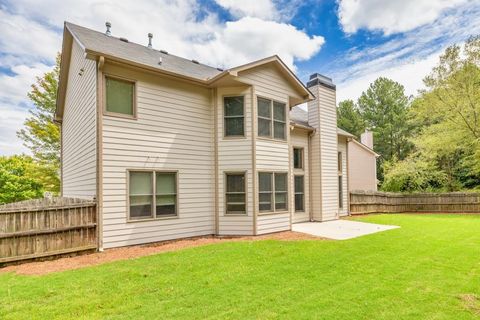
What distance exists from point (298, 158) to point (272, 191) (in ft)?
11.9

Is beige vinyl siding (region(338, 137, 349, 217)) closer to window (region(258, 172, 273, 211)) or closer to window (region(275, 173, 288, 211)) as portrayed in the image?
window (region(275, 173, 288, 211))

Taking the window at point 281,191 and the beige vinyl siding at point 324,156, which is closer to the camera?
the window at point 281,191

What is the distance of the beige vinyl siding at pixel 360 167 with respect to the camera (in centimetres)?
2052

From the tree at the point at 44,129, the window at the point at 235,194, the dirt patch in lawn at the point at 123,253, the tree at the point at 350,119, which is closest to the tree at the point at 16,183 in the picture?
the tree at the point at 44,129

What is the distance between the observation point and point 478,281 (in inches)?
181

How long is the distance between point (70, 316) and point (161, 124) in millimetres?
5914

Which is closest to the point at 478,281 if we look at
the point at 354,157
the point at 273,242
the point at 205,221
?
the point at 273,242


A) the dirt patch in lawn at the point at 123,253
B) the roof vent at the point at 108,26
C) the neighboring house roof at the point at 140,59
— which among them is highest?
the roof vent at the point at 108,26

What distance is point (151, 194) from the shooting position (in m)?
8.19

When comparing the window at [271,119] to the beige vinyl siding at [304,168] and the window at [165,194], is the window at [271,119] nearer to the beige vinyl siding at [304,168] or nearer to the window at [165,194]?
the beige vinyl siding at [304,168]

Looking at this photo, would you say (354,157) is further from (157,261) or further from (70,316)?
(70,316)

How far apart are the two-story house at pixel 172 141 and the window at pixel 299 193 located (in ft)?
7.74

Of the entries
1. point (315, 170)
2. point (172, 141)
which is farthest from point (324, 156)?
point (172, 141)

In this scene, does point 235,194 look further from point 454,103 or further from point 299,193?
point 454,103
